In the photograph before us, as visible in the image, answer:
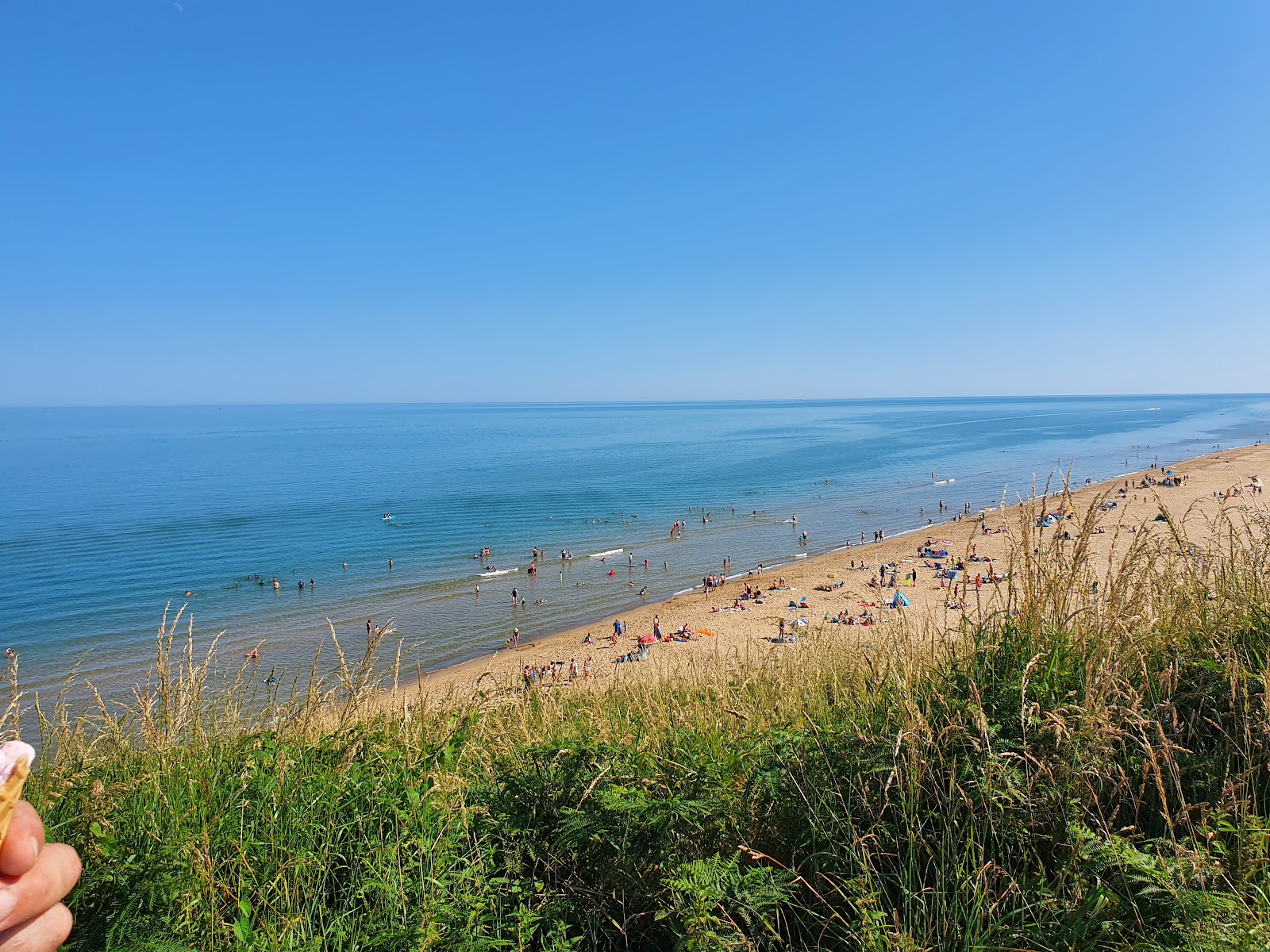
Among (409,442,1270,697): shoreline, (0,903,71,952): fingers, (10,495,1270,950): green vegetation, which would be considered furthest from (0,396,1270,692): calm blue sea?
(0,903,71,952): fingers

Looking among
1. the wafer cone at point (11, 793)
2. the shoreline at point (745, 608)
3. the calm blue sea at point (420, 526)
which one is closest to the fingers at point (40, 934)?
the wafer cone at point (11, 793)

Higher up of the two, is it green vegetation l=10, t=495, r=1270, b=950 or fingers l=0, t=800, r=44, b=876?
fingers l=0, t=800, r=44, b=876

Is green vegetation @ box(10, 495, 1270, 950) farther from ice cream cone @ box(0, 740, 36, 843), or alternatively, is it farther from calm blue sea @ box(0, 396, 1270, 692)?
calm blue sea @ box(0, 396, 1270, 692)

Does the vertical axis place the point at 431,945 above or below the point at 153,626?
above

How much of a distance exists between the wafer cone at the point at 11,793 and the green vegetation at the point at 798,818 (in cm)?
144

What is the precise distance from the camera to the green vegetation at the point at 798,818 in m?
2.69

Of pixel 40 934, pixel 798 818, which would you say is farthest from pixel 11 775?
pixel 798 818

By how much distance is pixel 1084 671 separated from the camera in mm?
3260

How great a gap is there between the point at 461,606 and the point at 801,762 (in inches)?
1134

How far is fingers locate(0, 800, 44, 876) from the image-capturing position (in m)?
1.59

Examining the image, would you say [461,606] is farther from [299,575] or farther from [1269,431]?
[1269,431]

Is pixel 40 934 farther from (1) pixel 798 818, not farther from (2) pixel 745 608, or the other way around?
(2) pixel 745 608

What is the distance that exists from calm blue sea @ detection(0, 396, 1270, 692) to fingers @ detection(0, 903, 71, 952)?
566cm

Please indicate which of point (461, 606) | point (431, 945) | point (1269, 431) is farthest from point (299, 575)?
point (1269, 431)
